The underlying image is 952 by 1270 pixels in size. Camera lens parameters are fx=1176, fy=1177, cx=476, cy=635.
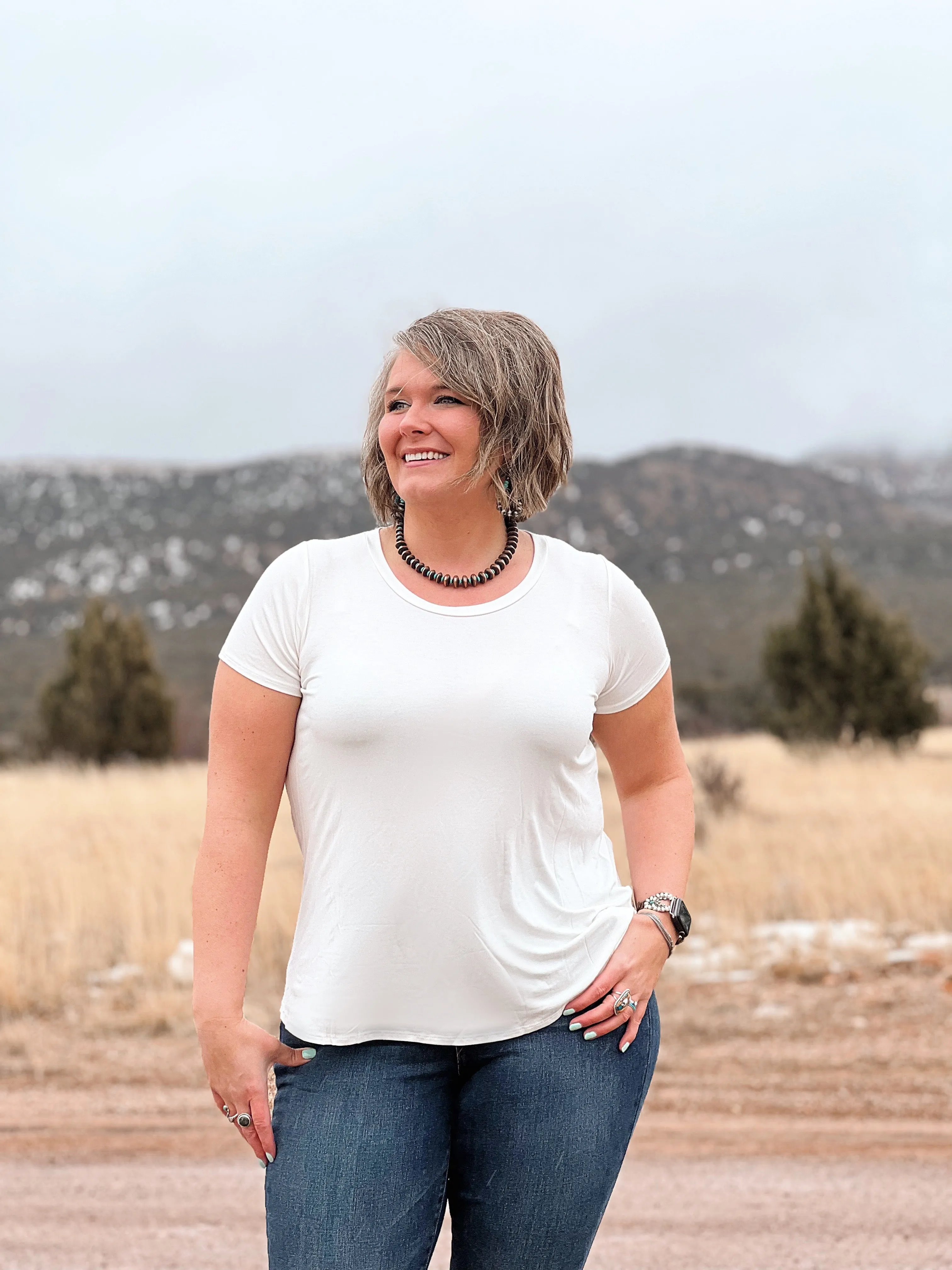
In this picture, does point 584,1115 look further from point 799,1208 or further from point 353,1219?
point 799,1208

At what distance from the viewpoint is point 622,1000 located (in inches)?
67.6

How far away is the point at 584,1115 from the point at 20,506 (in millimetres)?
99248

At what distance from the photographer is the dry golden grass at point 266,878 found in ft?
21.1

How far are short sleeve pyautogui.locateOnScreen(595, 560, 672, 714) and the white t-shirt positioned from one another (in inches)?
4.5

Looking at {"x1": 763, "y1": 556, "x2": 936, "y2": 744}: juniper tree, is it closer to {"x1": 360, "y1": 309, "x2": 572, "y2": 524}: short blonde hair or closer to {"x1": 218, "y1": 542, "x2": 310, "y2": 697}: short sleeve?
{"x1": 360, "y1": 309, "x2": 572, "y2": 524}: short blonde hair

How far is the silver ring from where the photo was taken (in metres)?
1.71

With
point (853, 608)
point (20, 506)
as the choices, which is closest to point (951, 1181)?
point (853, 608)

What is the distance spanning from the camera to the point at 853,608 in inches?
675

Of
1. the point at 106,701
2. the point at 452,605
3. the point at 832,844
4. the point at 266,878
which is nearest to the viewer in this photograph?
the point at 452,605

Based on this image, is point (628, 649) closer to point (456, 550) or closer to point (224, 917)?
point (456, 550)

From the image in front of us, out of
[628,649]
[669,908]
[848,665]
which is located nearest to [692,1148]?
[669,908]

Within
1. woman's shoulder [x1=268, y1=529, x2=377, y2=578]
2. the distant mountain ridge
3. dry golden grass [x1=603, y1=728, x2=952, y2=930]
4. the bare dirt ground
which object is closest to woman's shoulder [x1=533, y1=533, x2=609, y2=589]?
woman's shoulder [x1=268, y1=529, x2=377, y2=578]

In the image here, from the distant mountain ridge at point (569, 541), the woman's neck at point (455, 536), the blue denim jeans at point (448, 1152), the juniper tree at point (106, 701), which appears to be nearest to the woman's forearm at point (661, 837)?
the blue denim jeans at point (448, 1152)

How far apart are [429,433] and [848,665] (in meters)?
16.2
